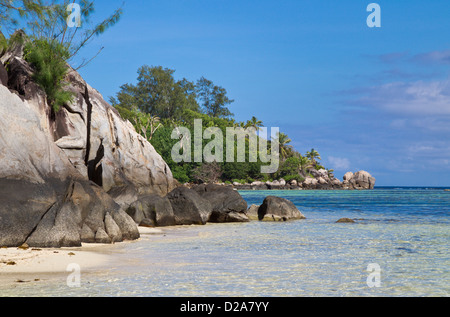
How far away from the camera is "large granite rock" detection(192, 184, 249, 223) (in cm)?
2523

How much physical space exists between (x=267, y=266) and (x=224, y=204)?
14362mm

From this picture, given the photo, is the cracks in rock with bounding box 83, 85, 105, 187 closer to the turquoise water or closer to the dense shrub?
the dense shrub

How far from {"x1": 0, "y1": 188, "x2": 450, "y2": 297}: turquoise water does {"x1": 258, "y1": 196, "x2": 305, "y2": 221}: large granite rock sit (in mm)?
6939

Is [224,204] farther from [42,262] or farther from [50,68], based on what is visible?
[42,262]

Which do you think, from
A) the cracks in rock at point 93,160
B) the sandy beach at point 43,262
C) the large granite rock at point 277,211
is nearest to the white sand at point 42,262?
the sandy beach at point 43,262

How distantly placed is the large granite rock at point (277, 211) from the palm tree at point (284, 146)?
247ft

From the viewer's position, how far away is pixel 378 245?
16.1 m

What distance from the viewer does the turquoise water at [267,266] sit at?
8781 millimetres

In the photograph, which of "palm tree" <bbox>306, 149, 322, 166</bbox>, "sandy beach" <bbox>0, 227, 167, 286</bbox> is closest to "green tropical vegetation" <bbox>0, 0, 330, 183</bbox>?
"palm tree" <bbox>306, 149, 322, 166</bbox>

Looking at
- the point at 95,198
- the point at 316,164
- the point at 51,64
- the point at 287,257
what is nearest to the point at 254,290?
the point at 287,257

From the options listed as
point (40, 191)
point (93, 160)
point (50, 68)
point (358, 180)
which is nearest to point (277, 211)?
point (93, 160)
